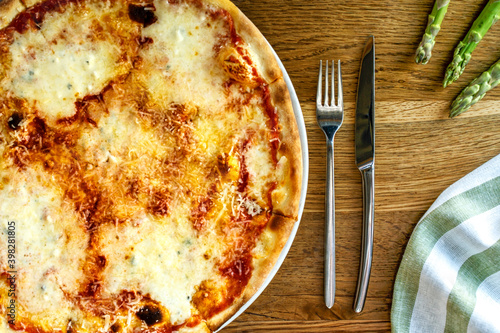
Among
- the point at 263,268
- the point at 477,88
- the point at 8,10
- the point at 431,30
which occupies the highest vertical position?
the point at 8,10

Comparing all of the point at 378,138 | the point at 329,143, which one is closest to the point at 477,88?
the point at 378,138

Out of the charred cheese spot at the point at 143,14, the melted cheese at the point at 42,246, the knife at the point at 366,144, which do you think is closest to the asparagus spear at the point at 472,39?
the knife at the point at 366,144

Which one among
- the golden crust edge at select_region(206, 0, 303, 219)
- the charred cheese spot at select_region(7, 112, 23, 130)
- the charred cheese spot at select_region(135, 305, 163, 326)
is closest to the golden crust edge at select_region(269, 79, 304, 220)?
the golden crust edge at select_region(206, 0, 303, 219)

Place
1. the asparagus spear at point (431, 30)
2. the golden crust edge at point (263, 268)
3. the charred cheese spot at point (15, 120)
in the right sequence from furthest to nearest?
the asparagus spear at point (431, 30)
the golden crust edge at point (263, 268)
the charred cheese spot at point (15, 120)

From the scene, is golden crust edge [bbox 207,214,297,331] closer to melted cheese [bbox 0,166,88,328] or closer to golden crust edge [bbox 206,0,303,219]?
golden crust edge [bbox 206,0,303,219]

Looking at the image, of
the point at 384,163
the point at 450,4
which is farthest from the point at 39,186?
the point at 450,4

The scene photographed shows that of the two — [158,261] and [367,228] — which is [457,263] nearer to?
[367,228]

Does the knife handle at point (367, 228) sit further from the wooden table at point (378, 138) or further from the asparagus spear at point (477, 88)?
the asparagus spear at point (477, 88)

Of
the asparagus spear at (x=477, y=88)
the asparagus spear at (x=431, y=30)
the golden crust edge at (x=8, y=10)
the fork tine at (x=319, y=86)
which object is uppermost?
the golden crust edge at (x=8, y=10)
